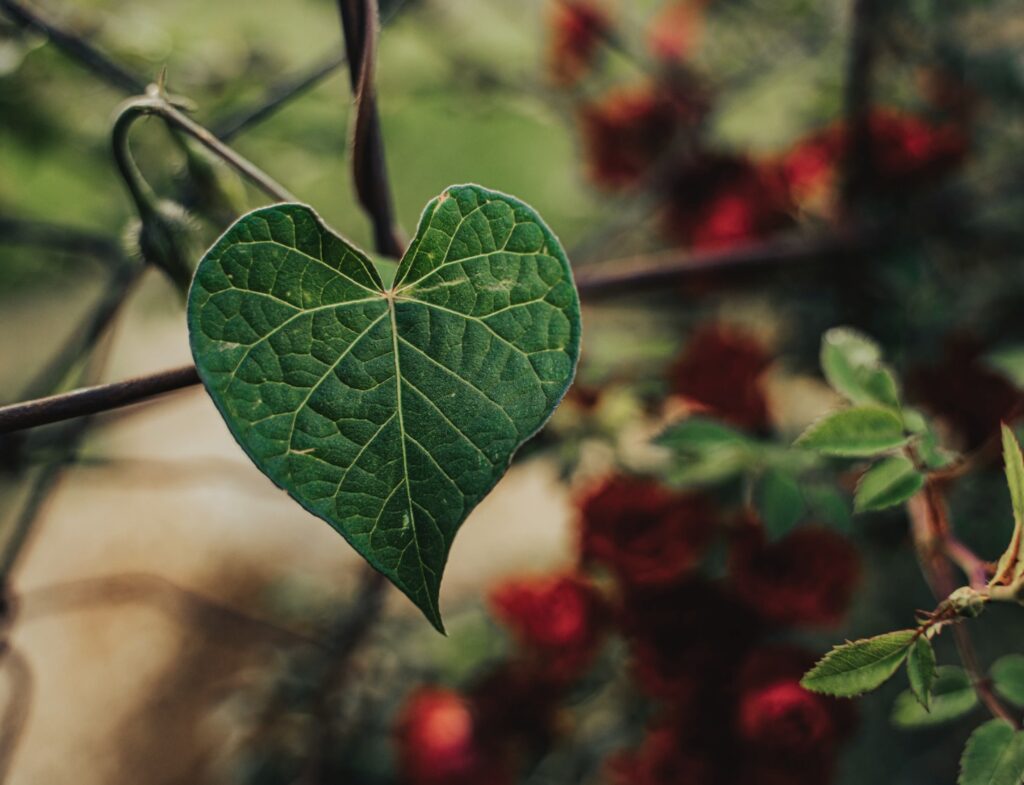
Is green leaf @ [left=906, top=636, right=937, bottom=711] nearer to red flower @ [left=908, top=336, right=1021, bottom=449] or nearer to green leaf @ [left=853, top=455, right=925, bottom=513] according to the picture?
green leaf @ [left=853, top=455, right=925, bottom=513]

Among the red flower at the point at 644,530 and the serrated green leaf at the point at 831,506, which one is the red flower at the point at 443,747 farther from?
the serrated green leaf at the point at 831,506

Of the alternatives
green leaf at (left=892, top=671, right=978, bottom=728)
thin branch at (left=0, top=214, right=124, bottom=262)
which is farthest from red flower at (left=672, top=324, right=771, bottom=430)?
thin branch at (left=0, top=214, right=124, bottom=262)

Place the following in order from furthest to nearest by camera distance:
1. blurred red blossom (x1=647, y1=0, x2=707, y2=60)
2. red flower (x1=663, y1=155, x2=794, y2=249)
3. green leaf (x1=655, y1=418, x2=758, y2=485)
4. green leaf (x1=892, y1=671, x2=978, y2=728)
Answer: blurred red blossom (x1=647, y1=0, x2=707, y2=60)
red flower (x1=663, y1=155, x2=794, y2=249)
green leaf (x1=655, y1=418, x2=758, y2=485)
green leaf (x1=892, y1=671, x2=978, y2=728)

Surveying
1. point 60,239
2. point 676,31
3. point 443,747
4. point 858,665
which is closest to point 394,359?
point 858,665

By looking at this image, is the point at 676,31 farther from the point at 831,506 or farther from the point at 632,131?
the point at 831,506

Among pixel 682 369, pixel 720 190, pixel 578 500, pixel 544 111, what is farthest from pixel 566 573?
pixel 544 111

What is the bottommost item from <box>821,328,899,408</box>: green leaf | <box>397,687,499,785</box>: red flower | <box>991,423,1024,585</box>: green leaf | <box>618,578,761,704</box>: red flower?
<box>397,687,499,785</box>: red flower
